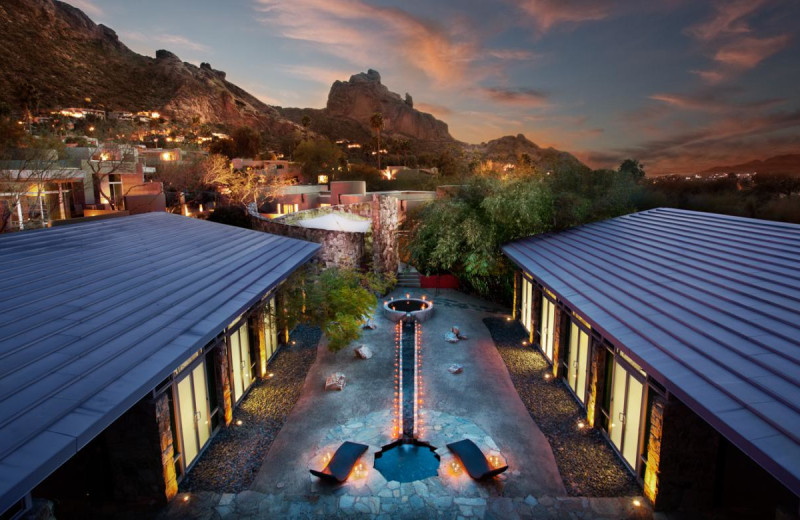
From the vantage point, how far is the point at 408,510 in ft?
23.0

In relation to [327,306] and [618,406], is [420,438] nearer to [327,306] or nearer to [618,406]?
[618,406]

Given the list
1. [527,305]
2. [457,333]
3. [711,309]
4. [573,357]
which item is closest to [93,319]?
[711,309]

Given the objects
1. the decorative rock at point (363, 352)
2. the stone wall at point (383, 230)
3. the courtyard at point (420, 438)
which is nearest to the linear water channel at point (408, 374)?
the courtyard at point (420, 438)

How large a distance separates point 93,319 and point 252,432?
13.9 ft

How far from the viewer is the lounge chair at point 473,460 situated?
761cm

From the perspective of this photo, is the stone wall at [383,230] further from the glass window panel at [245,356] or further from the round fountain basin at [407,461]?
the round fountain basin at [407,461]

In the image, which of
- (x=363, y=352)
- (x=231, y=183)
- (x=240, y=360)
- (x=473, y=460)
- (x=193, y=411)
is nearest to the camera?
(x=473, y=460)

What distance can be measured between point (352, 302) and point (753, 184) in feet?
104

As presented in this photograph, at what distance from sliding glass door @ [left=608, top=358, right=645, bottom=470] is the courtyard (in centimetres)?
32

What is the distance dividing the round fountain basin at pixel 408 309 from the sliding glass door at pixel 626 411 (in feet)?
29.5

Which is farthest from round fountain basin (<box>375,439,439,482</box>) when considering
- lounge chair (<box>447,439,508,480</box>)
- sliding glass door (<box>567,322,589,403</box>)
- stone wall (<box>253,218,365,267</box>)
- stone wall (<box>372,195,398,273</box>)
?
stone wall (<box>372,195,398,273</box>)

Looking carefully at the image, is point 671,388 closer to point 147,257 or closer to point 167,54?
point 147,257

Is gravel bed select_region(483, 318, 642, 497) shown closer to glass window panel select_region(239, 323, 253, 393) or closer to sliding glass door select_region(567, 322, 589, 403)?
sliding glass door select_region(567, 322, 589, 403)

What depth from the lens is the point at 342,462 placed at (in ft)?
26.1
